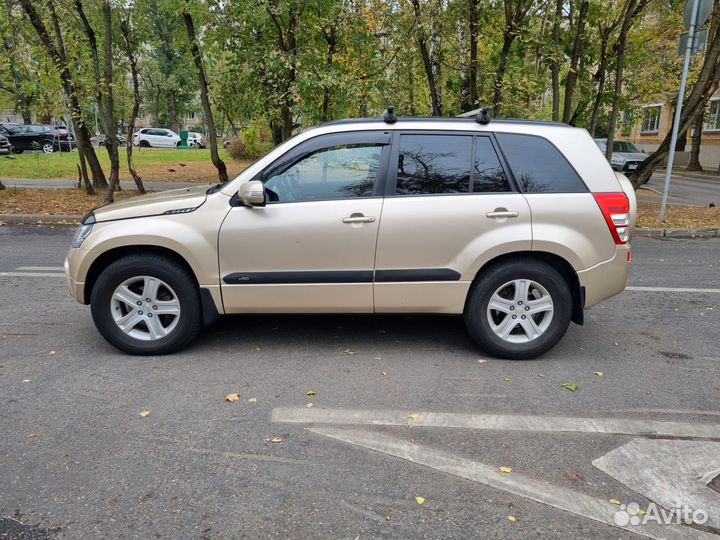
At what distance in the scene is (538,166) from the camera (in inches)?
171

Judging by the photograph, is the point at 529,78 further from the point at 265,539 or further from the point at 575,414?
the point at 265,539

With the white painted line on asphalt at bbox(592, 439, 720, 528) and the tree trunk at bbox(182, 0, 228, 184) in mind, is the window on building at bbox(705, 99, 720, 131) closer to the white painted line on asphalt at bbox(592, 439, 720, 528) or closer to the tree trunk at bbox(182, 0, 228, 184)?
the tree trunk at bbox(182, 0, 228, 184)

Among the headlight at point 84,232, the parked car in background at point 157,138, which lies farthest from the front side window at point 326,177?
the parked car in background at point 157,138

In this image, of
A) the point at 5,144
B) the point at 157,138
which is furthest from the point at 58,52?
the point at 157,138

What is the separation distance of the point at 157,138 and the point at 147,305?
42.3 metres

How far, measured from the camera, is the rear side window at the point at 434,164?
14.3 feet

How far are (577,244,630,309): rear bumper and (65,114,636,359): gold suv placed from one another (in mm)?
11

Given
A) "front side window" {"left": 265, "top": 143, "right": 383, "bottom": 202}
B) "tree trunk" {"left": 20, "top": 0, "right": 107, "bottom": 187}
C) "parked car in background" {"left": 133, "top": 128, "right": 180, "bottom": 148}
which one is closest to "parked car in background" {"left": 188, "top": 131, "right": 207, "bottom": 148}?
"parked car in background" {"left": 133, "top": 128, "right": 180, "bottom": 148}

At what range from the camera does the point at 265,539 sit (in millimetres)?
2455

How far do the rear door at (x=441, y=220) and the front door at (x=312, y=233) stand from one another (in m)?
0.15

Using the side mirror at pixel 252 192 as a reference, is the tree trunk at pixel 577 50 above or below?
above

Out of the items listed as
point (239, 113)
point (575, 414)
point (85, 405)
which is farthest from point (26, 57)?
point (575, 414)

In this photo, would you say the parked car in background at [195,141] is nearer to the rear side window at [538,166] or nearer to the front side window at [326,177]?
the front side window at [326,177]

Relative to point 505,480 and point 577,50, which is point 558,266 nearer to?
point 505,480
